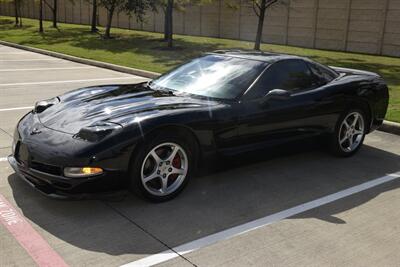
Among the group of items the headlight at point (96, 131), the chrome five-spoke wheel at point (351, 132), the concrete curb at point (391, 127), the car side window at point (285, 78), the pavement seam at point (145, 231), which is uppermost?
the car side window at point (285, 78)

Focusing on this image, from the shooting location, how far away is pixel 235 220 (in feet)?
13.1

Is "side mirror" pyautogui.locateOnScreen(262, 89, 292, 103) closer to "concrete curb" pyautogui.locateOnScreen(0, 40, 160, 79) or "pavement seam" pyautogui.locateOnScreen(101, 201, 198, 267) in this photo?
"pavement seam" pyautogui.locateOnScreen(101, 201, 198, 267)

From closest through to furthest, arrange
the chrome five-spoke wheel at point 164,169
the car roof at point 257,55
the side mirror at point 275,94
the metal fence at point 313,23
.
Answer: the chrome five-spoke wheel at point 164,169, the side mirror at point 275,94, the car roof at point 257,55, the metal fence at point 313,23

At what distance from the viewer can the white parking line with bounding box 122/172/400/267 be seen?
11.0ft

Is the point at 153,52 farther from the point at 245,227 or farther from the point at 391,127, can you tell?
the point at 245,227

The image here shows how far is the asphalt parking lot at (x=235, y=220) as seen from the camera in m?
3.39

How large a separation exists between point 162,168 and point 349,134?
2880 mm

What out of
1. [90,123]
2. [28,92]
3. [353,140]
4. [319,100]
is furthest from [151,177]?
[28,92]

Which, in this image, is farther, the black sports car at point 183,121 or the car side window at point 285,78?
the car side window at point 285,78

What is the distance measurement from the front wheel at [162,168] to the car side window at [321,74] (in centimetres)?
225

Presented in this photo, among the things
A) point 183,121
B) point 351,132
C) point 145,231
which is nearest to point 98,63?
point 351,132

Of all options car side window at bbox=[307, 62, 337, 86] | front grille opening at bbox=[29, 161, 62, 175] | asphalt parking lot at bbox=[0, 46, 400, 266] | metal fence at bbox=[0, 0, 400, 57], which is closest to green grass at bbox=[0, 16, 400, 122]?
metal fence at bbox=[0, 0, 400, 57]

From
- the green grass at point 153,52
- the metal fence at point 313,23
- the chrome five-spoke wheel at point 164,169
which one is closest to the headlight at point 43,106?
the chrome five-spoke wheel at point 164,169

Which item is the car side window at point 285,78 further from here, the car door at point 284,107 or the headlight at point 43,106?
the headlight at point 43,106
